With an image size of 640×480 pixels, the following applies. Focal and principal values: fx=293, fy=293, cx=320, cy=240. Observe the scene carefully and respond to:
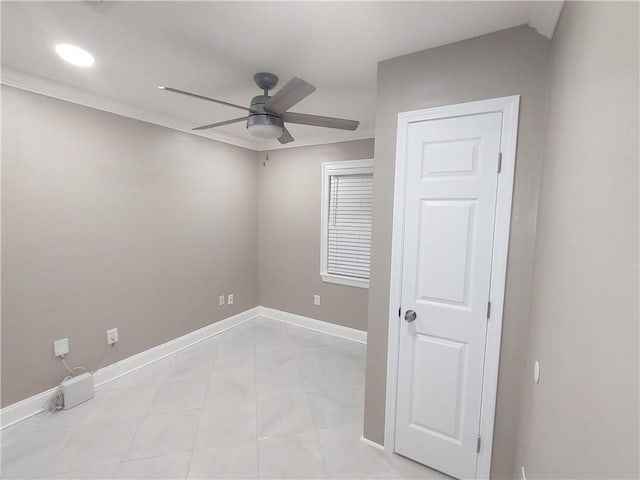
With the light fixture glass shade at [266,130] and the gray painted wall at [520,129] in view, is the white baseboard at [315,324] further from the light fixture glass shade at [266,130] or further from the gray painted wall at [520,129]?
the light fixture glass shade at [266,130]

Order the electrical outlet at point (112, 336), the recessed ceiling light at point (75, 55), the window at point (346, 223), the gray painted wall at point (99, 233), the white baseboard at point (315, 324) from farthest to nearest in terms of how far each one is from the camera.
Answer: the white baseboard at point (315, 324)
the window at point (346, 223)
the electrical outlet at point (112, 336)
the gray painted wall at point (99, 233)
the recessed ceiling light at point (75, 55)

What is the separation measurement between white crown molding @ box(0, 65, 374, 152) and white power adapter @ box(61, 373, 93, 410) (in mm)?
2190

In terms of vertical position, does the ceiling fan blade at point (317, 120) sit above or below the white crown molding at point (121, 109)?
below

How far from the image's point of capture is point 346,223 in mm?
3584

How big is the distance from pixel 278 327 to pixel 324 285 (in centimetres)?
90

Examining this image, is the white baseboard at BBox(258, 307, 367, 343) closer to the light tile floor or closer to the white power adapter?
the light tile floor

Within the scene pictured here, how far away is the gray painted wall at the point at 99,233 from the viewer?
209cm

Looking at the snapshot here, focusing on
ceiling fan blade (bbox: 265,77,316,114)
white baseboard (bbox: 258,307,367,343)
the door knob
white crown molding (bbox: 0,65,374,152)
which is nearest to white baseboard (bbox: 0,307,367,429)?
white baseboard (bbox: 258,307,367,343)

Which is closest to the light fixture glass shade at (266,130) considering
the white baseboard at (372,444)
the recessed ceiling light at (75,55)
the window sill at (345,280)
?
the recessed ceiling light at (75,55)

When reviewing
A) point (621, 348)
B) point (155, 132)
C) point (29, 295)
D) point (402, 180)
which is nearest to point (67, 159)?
point (155, 132)

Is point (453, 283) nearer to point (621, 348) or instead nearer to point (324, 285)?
point (621, 348)

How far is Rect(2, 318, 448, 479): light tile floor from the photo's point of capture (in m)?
1.78

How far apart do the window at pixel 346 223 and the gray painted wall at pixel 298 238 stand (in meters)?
0.10

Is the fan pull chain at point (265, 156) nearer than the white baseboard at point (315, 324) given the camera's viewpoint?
No
